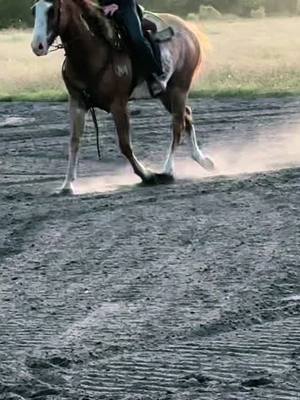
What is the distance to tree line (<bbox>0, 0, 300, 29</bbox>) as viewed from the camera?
66.9 metres

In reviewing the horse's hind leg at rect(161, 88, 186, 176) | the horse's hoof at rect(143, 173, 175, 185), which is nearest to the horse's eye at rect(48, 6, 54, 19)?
the horse's hoof at rect(143, 173, 175, 185)

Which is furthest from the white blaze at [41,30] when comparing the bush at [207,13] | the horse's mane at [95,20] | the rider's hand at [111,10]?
the bush at [207,13]

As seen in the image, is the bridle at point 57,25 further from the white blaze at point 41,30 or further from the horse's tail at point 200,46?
the horse's tail at point 200,46

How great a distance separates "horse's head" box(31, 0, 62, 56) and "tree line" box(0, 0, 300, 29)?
169ft

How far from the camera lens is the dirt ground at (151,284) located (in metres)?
5.93

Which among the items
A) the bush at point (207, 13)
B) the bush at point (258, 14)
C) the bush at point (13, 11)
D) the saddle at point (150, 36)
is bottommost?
the bush at point (258, 14)

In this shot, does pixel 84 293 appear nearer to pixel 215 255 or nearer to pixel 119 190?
pixel 215 255

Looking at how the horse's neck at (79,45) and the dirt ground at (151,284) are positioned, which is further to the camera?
the horse's neck at (79,45)

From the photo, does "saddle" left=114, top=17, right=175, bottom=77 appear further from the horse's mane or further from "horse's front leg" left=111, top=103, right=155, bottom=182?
"horse's front leg" left=111, top=103, right=155, bottom=182

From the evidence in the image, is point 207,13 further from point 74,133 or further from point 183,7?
point 74,133

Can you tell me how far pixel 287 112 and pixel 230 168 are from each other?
236 inches

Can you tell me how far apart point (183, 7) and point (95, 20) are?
64187 millimetres

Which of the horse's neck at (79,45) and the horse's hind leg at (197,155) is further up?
the horse's neck at (79,45)

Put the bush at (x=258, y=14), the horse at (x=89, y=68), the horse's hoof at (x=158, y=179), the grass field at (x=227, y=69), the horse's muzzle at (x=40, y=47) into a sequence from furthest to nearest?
the bush at (x=258, y=14), the grass field at (x=227, y=69), the horse's hoof at (x=158, y=179), the horse at (x=89, y=68), the horse's muzzle at (x=40, y=47)
